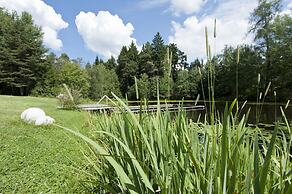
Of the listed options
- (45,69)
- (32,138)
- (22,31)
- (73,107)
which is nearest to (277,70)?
(73,107)

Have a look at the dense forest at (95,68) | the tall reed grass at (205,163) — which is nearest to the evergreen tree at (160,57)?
the tall reed grass at (205,163)

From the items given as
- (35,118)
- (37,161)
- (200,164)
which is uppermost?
(200,164)

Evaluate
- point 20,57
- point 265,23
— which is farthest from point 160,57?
point 20,57

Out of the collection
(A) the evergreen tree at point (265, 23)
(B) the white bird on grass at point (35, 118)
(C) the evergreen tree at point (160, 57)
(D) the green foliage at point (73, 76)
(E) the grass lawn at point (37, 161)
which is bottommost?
(E) the grass lawn at point (37, 161)

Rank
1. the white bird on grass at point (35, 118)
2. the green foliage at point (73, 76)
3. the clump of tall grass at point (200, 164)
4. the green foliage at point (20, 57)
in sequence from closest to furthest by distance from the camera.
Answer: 1. the clump of tall grass at point (200, 164)
2. the white bird on grass at point (35, 118)
3. the green foliage at point (20, 57)
4. the green foliage at point (73, 76)

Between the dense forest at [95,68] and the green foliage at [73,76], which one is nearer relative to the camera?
the dense forest at [95,68]

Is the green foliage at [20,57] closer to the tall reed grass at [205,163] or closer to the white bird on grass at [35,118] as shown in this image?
the white bird on grass at [35,118]

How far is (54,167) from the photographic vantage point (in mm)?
4941

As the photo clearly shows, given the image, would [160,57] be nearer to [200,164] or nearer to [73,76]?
[200,164]

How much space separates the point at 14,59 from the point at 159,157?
41.4 m

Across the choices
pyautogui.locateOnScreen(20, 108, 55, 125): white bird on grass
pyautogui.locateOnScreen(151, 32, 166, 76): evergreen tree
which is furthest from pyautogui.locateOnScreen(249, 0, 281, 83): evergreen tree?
pyautogui.locateOnScreen(151, 32, 166, 76): evergreen tree

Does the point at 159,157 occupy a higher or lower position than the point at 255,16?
lower

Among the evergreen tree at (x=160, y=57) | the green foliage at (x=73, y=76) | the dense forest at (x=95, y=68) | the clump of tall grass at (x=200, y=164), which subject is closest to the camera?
the clump of tall grass at (x=200, y=164)

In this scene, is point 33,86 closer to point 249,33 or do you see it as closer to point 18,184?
point 249,33
